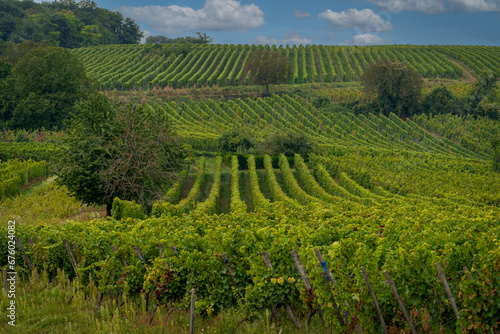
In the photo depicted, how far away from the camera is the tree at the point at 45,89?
146ft

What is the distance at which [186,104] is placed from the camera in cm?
6166

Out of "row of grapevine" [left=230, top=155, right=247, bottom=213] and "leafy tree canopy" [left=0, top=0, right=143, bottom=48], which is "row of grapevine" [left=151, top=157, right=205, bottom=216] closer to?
"row of grapevine" [left=230, top=155, right=247, bottom=213]

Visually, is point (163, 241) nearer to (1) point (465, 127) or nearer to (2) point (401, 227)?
(2) point (401, 227)

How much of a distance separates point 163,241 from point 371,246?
4.21 meters

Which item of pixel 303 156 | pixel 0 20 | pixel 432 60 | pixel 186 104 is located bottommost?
pixel 303 156

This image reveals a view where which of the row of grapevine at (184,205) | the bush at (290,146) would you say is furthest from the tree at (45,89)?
the bush at (290,146)

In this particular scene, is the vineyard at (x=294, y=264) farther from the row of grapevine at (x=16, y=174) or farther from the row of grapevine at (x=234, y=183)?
the row of grapevine at (x=16, y=174)

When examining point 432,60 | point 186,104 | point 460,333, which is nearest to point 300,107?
point 186,104

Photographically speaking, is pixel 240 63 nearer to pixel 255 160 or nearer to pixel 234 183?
pixel 255 160

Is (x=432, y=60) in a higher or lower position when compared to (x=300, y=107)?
higher

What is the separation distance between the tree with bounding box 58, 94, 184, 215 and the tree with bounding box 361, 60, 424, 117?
48121mm

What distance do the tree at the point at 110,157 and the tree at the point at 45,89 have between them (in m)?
26.8

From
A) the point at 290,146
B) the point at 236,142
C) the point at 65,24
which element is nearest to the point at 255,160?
the point at 236,142

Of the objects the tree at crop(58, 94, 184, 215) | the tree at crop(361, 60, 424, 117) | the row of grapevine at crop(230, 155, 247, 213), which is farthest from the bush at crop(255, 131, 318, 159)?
the tree at crop(361, 60, 424, 117)
